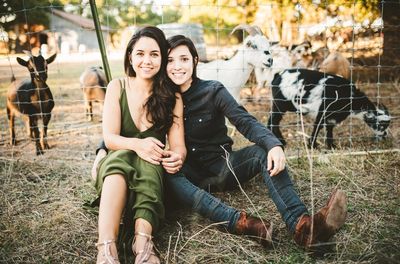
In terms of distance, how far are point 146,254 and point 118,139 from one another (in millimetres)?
841

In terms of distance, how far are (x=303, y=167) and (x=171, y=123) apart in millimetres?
1589

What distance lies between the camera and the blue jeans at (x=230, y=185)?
7.29 ft

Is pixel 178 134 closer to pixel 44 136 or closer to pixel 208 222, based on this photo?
pixel 208 222

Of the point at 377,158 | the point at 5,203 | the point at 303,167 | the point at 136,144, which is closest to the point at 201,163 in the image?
the point at 136,144

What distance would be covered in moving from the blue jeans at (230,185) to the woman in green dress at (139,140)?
7.3 inches

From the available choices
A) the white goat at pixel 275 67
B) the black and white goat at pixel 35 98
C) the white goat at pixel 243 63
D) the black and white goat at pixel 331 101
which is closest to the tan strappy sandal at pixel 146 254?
the black and white goat at pixel 331 101

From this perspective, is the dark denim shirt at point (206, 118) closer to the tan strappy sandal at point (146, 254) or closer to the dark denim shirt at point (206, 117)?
the dark denim shirt at point (206, 117)

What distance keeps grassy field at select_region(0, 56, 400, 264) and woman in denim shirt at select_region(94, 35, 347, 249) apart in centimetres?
13

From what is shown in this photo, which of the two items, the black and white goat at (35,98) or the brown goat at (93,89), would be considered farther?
the brown goat at (93,89)

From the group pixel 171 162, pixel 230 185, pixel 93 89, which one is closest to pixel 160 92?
pixel 171 162

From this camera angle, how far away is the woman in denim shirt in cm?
207

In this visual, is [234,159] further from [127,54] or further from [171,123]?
[127,54]

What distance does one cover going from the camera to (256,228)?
219 centimetres

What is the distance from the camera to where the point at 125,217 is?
2.35 m
